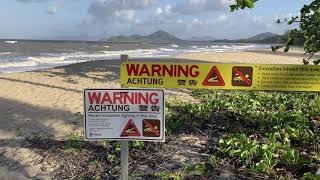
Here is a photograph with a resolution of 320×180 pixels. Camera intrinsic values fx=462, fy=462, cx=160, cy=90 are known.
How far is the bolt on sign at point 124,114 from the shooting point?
14.9 feet

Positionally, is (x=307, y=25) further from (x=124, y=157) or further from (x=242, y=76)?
(x=124, y=157)

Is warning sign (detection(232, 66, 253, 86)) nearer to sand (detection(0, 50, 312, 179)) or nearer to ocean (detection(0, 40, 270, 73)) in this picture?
sand (detection(0, 50, 312, 179))

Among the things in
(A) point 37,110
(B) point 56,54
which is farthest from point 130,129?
(B) point 56,54

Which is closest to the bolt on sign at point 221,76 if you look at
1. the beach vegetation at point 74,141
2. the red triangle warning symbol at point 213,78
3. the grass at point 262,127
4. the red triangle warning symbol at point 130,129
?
the red triangle warning symbol at point 213,78

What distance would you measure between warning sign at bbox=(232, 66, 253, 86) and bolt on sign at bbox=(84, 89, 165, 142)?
1377 millimetres

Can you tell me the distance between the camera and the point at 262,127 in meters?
6.75

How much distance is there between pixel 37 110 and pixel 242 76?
16.5 feet

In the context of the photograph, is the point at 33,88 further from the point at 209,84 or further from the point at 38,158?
the point at 209,84

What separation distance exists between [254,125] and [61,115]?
3740 millimetres

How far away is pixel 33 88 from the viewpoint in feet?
40.6

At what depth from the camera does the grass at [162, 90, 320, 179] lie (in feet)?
18.0

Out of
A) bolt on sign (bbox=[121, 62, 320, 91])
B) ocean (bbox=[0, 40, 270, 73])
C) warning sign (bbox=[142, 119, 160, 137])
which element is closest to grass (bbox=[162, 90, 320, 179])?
bolt on sign (bbox=[121, 62, 320, 91])

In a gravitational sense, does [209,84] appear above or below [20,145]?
above

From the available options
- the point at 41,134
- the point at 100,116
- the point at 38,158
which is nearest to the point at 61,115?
the point at 41,134
